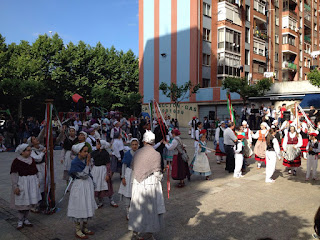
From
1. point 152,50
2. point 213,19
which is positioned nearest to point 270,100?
point 213,19

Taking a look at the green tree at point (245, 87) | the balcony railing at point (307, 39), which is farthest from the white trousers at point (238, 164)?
the balcony railing at point (307, 39)

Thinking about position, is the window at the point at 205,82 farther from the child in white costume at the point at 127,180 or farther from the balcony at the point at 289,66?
the child in white costume at the point at 127,180

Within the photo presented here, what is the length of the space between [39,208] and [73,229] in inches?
58.6

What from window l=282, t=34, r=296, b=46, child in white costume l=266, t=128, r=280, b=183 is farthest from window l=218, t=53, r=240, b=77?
child in white costume l=266, t=128, r=280, b=183

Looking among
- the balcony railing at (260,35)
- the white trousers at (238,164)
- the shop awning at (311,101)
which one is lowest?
the white trousers at (238,164)

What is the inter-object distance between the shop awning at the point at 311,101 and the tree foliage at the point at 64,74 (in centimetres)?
1860

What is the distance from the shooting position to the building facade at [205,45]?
108ft

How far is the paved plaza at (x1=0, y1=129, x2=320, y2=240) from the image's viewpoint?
5266 millimetres

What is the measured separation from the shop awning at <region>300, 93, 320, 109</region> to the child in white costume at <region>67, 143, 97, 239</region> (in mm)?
23266

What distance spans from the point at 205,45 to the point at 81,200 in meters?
31.3

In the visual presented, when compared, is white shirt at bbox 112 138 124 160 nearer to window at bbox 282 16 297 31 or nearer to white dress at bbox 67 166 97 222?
white dress at bbox 67 166 97 222

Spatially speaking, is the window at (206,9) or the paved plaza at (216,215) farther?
the window at (206,9)

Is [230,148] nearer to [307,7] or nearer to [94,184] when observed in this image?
[94,184]

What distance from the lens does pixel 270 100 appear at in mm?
29203
